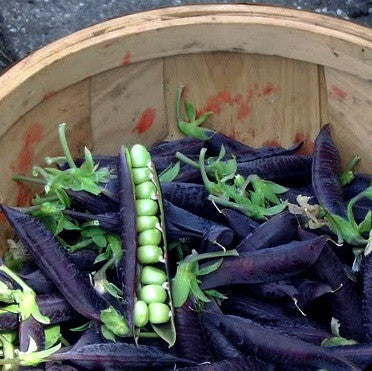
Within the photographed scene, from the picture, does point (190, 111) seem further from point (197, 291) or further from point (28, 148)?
point (197, 291)

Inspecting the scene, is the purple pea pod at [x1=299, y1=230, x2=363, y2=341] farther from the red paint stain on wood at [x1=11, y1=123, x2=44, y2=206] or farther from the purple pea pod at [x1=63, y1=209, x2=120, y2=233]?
the red paint stain on wood at [x1=11, y1=123, x2=44, y2=206]

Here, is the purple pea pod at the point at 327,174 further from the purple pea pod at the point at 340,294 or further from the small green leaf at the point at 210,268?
the small green leaf at the point at 210,268

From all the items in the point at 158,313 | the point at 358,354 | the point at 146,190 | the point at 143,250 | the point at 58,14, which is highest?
the point at 58,14

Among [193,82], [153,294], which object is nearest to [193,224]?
[153,294]

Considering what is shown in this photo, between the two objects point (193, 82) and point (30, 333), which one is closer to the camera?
point (30, 333)

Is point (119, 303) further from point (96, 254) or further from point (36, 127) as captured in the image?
point (36, 127)

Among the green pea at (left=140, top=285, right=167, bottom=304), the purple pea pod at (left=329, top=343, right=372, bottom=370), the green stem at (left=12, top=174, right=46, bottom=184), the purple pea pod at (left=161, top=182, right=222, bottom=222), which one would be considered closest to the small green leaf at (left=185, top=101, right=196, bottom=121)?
the purple pea pod at (left=161, top=182, right=222, bottom=222)
